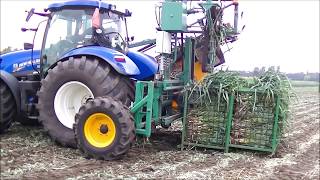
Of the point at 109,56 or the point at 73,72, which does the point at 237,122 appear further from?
the point at 73,72

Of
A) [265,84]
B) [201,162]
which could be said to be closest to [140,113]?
[201,162]

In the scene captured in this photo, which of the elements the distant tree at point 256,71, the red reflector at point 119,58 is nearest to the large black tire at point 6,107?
the red reflector at point 119,58

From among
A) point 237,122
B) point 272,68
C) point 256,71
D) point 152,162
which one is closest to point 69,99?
point 152,162

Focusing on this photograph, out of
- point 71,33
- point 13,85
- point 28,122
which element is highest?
point 71,33

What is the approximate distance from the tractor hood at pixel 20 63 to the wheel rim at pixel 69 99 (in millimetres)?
970

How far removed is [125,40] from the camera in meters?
7.28

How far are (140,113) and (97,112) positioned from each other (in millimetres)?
656

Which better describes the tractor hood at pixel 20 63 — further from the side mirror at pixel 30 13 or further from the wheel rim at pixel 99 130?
the wheel rim at pixel 99 130

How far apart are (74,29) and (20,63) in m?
1.06

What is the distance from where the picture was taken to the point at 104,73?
574 cm

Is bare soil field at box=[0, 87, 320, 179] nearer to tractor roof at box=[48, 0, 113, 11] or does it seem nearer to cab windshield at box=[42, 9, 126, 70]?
cab windshield at box=[42, 9, 126, 70]

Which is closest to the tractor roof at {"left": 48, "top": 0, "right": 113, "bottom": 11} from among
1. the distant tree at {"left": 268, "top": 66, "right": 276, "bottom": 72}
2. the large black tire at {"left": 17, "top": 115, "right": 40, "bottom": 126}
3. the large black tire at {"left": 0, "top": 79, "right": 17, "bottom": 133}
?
the large black tire at {"left": 0, "top": 79, "right": 17, "bottom": 133}

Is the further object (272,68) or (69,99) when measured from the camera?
(272,68)

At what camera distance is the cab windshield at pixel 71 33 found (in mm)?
6582
